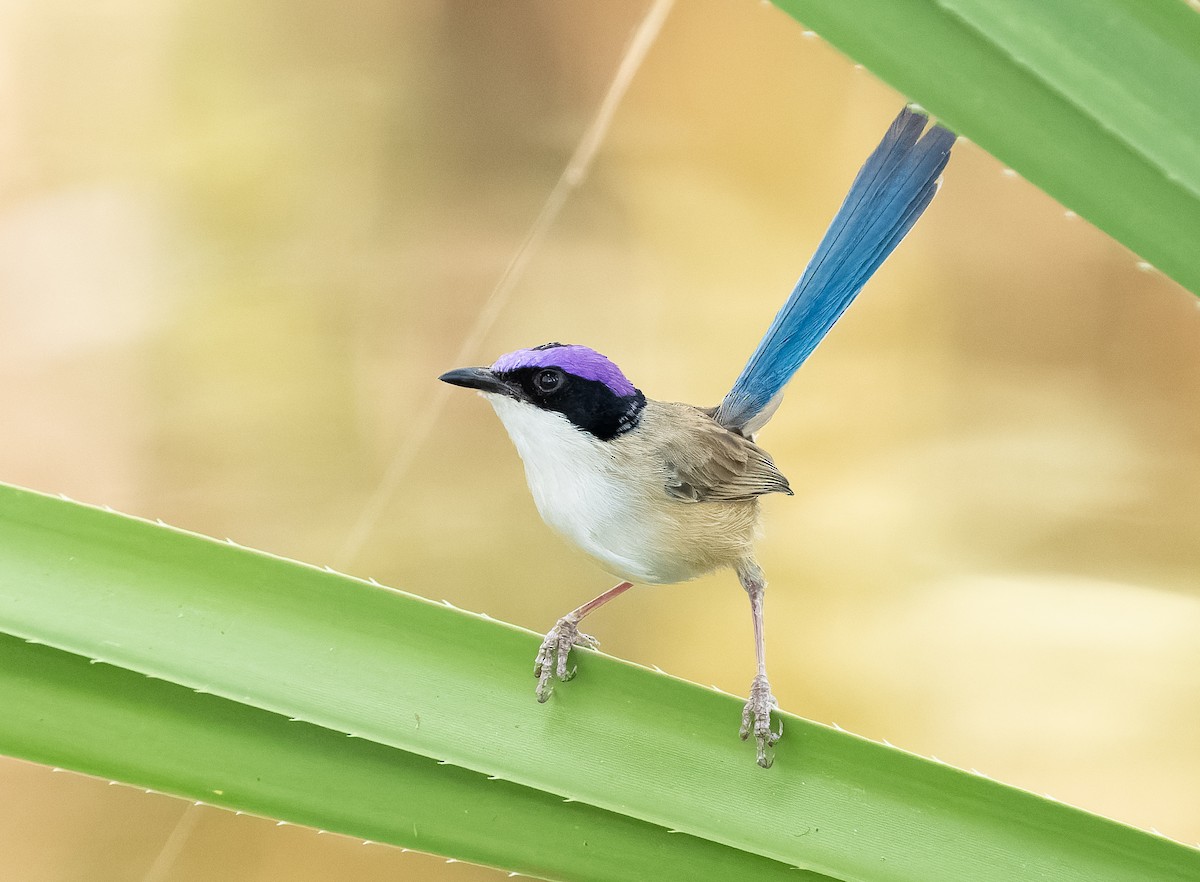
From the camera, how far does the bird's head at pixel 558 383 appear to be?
1.63m

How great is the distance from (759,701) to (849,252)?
738 millimetres

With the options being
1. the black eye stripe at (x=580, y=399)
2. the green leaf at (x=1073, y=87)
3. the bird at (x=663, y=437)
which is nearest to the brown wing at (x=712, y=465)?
the bird at (x=663, y=437)

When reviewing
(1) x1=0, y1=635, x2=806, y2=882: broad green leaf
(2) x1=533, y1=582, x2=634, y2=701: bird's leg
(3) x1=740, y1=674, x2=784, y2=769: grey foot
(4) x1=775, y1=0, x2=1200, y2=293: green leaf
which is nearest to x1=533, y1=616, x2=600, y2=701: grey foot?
(2) x1=533, y1=582, x2=634, y2=701: bird's leg

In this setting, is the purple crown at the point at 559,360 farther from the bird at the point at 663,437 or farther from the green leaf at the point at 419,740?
the green leaf at the point at 419,740

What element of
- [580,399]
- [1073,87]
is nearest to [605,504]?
[580,399]

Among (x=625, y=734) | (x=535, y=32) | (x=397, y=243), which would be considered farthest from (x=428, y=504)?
(x=625, y=734)

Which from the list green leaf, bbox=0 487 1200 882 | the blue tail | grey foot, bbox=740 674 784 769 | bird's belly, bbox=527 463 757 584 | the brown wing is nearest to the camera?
green leaf, bbox=0 487 1200 882

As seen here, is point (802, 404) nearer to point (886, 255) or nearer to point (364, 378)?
point (886, 255)

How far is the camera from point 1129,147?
2.41 ft

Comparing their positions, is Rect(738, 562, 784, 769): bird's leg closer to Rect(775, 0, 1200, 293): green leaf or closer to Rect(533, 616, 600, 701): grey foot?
Rect(533, 616, 600, 701): grey foot

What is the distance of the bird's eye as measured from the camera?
5.40 feet

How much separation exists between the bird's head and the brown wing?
139mm

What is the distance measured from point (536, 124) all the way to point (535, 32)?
0.21m

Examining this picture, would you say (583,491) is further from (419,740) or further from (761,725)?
(419,740)
